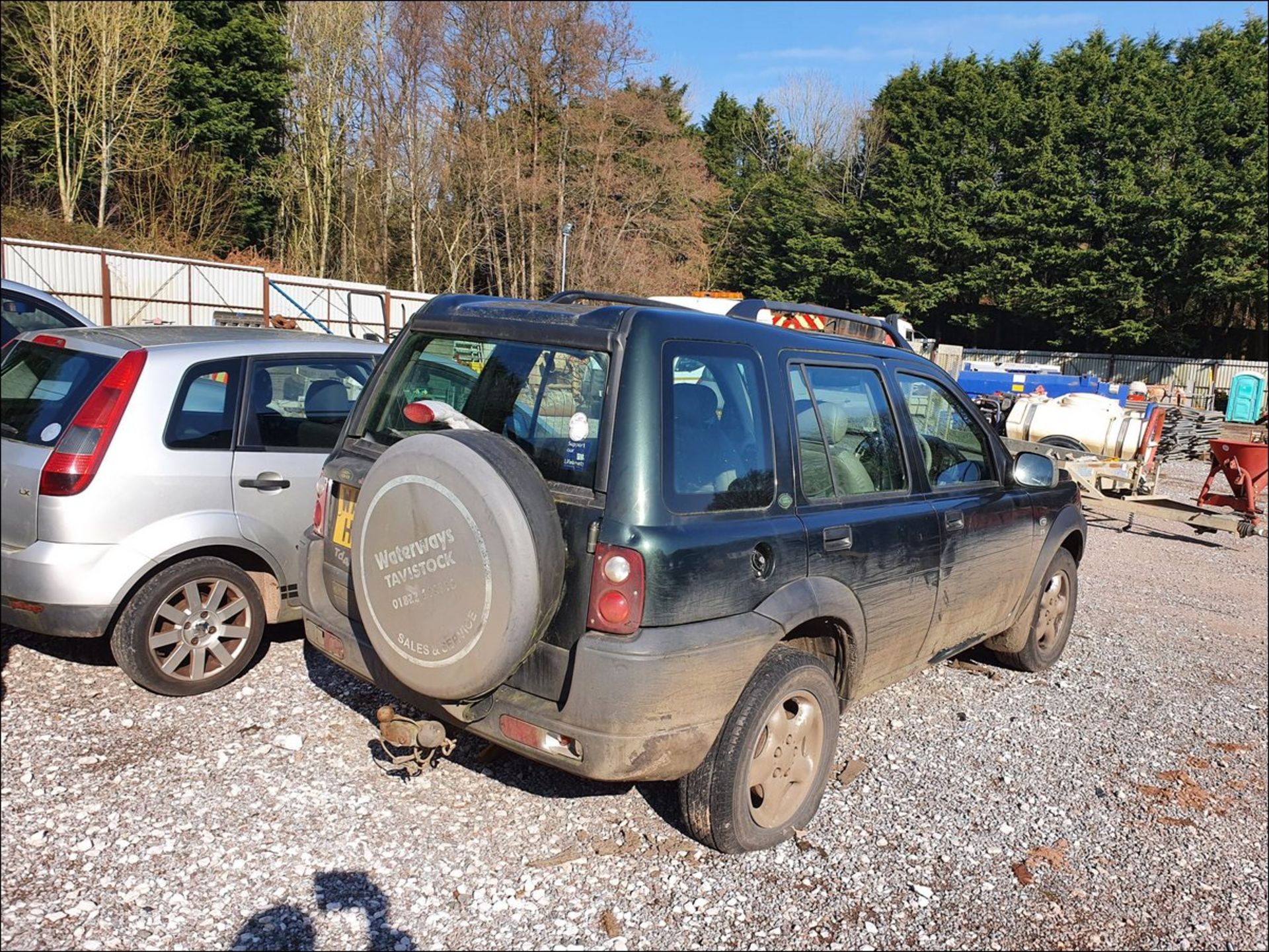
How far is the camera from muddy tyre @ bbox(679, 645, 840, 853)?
3.32 metres

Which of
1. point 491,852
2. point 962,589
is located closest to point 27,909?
point 491,852

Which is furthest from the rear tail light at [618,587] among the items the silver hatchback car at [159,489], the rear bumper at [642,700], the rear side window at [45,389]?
the rear side window at [45,389]

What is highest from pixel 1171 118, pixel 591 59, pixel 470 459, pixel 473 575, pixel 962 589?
pixel 1171 118

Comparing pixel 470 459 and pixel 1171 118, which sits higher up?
pixel 1171 118

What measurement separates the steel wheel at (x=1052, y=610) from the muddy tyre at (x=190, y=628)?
4382 millimetres

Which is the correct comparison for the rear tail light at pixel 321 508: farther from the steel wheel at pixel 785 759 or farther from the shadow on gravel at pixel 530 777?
the steel wheel at pixel 785 759

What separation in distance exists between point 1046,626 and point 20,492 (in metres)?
5.50

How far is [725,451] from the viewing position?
11.0 feet

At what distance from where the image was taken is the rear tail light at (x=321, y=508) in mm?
3836

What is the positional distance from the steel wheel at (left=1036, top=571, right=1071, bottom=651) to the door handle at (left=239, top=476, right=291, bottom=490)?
4260 millimetres

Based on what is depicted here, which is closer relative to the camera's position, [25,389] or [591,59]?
[25,389]

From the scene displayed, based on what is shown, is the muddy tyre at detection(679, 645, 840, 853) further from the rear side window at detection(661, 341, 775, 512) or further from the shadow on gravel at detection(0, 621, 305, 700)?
the shadow on gravel at detection(0, 621, 305, 700)

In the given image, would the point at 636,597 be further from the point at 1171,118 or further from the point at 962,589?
the point at 1171,118

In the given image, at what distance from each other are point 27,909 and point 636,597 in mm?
2095
